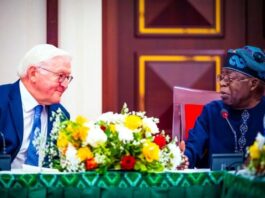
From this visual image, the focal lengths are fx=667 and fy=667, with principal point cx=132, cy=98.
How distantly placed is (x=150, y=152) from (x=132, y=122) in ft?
0.51

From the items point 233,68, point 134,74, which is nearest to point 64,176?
point 233,68

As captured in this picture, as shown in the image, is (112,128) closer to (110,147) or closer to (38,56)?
(110,147)

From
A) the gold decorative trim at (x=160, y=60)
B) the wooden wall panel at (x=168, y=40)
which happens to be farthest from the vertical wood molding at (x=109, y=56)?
the gold decorative trim at (x=160, y=60)

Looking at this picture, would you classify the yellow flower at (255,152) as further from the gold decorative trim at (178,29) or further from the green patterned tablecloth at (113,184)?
the gold decorative trim at (178,29)

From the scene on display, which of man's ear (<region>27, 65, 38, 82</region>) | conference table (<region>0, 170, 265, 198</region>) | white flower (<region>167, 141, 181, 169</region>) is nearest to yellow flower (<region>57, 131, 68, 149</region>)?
conference table (<region>0, 170, 265, 198</region>)

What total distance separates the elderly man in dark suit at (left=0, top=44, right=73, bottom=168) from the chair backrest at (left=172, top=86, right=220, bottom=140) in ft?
2.36

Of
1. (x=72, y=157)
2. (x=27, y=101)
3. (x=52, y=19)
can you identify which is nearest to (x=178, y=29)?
(x=52, y=19)

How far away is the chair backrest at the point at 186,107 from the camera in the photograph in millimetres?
3803

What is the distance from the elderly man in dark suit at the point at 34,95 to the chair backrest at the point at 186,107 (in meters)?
0.72

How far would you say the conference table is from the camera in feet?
8.40

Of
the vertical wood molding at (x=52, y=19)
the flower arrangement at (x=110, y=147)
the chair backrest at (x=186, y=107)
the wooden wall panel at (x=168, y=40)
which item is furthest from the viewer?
the wooden wall panel at (x=168, y=40)

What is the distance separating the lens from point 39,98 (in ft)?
11.4

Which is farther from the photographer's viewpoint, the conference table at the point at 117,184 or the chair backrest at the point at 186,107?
the chair backrest at the point at 186,107

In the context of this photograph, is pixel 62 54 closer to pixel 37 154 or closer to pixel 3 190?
pixel 37 154
